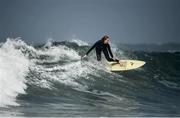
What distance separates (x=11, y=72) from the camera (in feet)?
33.2

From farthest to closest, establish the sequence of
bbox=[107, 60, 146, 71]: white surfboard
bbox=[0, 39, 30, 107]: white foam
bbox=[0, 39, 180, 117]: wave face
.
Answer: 1. bbox=[107, 60, 146, 71]: white surfboard
2. bbox=[0, 39, 30, 107]: white foam
3. bbox=[0, 39, 180, 117]: wave face

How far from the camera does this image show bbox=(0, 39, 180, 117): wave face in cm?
862

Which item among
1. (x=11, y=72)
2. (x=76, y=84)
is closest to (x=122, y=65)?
(x=76, y=84)

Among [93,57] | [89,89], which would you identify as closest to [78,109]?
[89,89]

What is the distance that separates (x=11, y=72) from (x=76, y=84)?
145cm

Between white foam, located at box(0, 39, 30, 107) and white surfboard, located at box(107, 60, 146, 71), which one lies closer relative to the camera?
white foam, located at box(0, 39, 30, 107)

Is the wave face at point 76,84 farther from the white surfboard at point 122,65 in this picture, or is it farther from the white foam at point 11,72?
the white surfboard at point 122,65

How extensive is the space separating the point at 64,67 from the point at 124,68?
4.60ft

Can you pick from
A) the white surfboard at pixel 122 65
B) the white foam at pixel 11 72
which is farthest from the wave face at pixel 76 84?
the white surfboard at pixel 122 65

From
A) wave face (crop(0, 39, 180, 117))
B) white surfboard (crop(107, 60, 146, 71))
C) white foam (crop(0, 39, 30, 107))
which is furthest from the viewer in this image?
white surfboard (crop(107, 60, 146, 71))

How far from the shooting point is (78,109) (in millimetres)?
8578

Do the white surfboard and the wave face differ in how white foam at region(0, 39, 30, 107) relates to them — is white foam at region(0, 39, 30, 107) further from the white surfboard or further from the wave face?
the white surfboard

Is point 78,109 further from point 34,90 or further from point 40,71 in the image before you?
point 40,71

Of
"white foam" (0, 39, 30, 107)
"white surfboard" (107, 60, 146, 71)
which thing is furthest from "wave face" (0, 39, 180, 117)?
"white surfboard" (107, 60, 146, 71)
